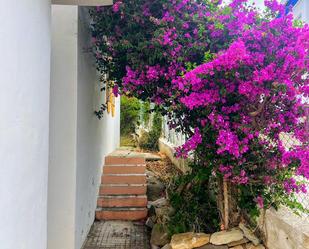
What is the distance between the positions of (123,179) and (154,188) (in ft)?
2.78

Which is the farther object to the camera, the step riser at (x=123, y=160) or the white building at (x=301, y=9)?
the white building at (x=301, y=9)

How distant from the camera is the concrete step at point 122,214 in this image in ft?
20.6

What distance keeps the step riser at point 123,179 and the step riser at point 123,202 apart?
2.19 ft

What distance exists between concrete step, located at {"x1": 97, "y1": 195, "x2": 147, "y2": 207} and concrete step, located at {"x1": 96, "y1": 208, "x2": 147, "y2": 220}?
0.19m

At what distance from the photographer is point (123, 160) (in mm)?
8062

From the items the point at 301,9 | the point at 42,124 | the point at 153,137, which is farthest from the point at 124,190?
the point at 301,9

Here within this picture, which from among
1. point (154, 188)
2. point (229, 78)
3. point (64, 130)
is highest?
point (229, 78)

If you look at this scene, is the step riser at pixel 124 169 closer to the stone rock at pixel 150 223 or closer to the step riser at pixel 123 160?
the step riser at pixel 123 160

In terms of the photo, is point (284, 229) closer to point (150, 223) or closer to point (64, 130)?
point (150, 223)

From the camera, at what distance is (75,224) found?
4473 millimetres

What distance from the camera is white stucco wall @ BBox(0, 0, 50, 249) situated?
1.88 metres

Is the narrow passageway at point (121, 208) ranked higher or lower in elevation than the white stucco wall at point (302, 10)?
lower

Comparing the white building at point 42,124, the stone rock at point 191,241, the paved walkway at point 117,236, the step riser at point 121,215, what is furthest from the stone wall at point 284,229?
the step riser at point 121,215

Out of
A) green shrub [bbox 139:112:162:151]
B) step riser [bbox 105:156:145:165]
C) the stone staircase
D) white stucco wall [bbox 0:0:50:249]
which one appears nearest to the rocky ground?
the stone staircase
